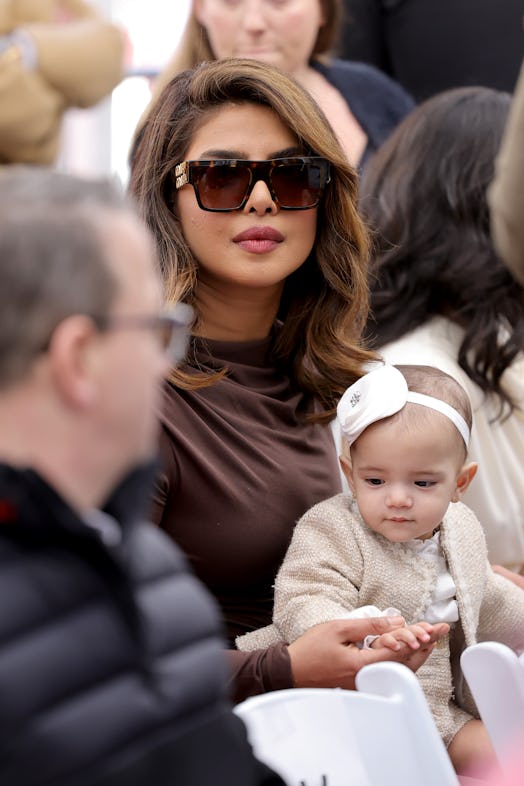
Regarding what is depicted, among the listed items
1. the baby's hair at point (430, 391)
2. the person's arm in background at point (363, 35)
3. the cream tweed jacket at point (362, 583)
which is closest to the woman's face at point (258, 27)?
the person's arm in background at point (363, 35)

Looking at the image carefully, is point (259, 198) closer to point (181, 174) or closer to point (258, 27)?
point (181, 174)

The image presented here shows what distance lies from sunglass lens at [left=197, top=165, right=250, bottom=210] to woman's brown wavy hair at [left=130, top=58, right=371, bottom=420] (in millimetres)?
89

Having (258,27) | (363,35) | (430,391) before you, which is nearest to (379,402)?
(430,391)

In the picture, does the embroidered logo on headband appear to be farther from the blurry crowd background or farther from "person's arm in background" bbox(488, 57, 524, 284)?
the blurry crowd background

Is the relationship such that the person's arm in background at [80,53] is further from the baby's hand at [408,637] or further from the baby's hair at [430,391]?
the baby's hand at [408,637]

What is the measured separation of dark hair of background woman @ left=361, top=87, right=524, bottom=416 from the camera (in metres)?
2.77

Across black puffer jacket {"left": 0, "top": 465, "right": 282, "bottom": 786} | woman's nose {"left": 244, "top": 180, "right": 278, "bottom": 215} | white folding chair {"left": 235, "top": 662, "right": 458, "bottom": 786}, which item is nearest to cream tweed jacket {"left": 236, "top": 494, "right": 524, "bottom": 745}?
white folding chair {"left": 235, "top": 662, "right": 458, "bottom": 786}

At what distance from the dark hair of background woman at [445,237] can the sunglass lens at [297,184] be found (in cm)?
58

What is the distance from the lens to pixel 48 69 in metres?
2.75

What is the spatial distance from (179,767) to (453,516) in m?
1.14

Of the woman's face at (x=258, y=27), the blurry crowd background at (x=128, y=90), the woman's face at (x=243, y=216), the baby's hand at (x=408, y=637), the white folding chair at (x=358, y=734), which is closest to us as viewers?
the white folding chair at (x=358, y=734)

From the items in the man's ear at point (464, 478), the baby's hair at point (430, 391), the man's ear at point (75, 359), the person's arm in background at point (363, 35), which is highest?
Answer: the man's ear at point (75, 359)

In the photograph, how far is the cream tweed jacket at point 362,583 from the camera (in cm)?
204

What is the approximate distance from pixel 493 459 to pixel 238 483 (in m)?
0.76
